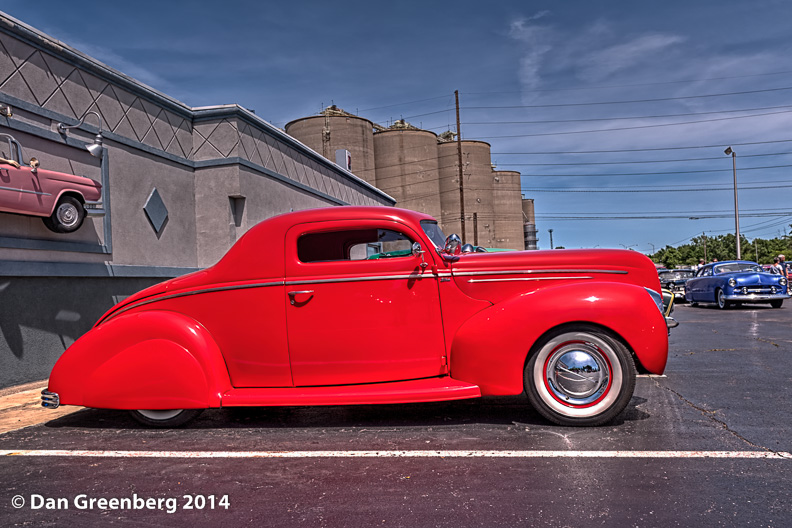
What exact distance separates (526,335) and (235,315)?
223 centimetres

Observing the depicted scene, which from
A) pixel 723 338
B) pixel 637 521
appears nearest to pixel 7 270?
pixel 637 521

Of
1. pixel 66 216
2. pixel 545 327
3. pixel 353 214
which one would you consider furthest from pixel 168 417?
pixel 66 216

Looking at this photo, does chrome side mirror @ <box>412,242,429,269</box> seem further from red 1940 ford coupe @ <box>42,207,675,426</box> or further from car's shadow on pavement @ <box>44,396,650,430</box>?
car's shadow on pavement @ <box>44,396,650,430</box>

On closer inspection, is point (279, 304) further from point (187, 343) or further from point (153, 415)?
point (153, 415)

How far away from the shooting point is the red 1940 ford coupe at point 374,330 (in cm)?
401

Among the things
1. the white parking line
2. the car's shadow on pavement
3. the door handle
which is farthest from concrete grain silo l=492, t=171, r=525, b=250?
the white parking line

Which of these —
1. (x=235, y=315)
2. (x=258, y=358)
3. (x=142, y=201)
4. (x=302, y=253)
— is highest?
(x=142, y=201)

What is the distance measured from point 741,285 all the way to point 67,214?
1593 centimetres

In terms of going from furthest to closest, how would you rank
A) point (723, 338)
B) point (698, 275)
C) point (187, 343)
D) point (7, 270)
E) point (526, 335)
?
1. point (698, 275)
2. point (723, 338)
3. point (7, 270)
4. point (187, 343)
5. point (526, 335)

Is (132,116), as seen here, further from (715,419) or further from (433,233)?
(715,419)

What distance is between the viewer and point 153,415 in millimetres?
4496

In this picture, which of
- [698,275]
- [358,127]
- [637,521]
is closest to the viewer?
[637,521]

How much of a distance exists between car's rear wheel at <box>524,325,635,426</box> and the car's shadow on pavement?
7.4 inches

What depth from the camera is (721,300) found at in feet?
52.0
